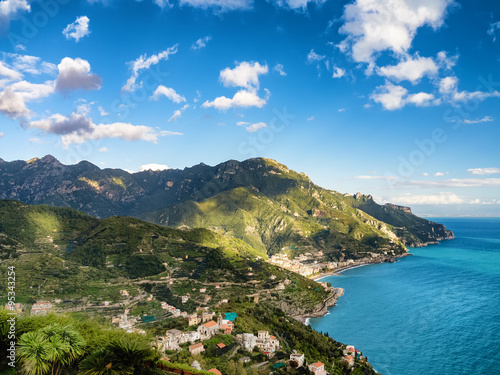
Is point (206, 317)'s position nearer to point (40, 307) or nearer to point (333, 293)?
point (40, 307)

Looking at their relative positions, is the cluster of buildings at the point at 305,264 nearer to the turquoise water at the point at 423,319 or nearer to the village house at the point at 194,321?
the turquoise water at the point at 423,319

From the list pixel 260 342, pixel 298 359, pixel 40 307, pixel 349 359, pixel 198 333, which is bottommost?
pixel 349 359

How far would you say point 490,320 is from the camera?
180 feet

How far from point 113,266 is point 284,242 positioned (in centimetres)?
9418

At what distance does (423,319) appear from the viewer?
58000 millimetres

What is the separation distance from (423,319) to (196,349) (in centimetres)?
5039

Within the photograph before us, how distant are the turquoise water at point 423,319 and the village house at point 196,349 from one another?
2609 centimetres

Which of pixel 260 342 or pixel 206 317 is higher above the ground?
pixel 206 317

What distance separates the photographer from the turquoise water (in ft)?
136

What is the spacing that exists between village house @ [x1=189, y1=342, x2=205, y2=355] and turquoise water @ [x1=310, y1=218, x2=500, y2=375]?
85.6 ft

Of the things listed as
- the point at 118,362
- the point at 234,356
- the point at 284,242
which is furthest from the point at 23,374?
the point at 284,242

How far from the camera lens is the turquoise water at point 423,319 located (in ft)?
136

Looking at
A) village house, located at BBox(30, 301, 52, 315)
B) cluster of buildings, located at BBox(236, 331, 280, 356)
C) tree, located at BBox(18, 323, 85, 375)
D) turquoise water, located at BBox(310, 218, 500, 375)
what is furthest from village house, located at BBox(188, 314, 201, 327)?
tree, located at BBox(18, 323, 85, 375)

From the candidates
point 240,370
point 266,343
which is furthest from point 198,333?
point 240,370
